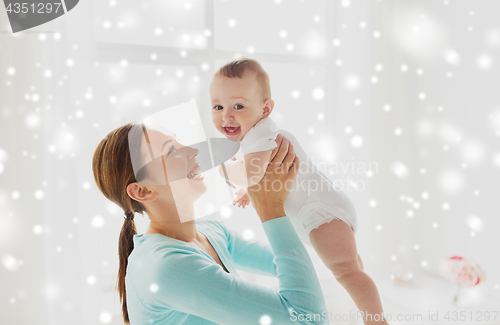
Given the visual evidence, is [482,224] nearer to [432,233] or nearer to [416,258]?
[432,233]

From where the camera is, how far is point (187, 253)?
0.64 m

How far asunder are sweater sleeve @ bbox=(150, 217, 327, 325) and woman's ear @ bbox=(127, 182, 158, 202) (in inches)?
7.0

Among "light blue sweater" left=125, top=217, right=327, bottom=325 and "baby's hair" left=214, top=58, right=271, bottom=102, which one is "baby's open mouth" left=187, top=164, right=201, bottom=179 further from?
"baby's hair" left=214, top=58, right=271, bottom=102

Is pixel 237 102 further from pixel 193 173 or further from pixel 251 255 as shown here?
pixel 251 255

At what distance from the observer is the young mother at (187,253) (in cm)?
59

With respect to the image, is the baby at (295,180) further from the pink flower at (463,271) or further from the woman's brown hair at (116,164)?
the pink flower at (463,271)

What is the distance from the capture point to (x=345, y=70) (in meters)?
1.79

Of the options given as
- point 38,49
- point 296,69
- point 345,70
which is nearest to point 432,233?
point 345,70

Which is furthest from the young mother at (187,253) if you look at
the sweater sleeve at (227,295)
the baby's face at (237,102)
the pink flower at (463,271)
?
the pink flower at (463,271)

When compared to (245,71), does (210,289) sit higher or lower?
lower

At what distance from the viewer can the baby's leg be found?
2.70ft

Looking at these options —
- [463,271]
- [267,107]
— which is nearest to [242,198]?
[267,107]

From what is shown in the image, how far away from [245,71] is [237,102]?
10cm

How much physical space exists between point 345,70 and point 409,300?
1.28 meters
